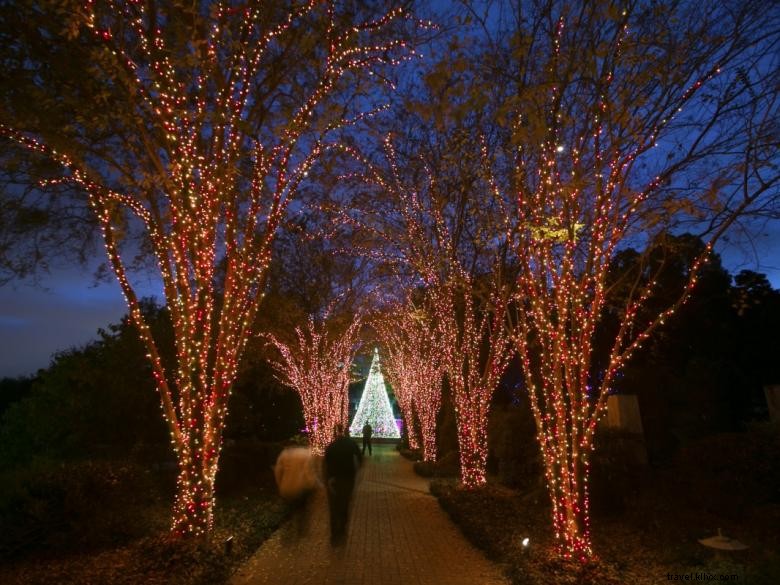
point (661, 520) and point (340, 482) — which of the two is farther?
point (340, 482)

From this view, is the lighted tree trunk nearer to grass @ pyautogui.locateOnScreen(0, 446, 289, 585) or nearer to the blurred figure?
the blurred figure

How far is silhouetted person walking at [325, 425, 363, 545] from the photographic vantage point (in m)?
9.72

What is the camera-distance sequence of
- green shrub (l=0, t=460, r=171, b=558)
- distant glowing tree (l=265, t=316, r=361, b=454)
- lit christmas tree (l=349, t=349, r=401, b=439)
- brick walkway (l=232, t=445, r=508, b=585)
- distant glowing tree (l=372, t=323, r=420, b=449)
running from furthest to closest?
1. lit christmas tree (l=349, t=349, r=401, b=439)
2. distant glowing tree (l=372, t=323, r=420, b=449)
3. distant glowing tree (l=265, t=316, r=361, b=454)
4. green shrub (l=0, t=460, r=171, b=558)
5. brick walkway (l=232, t=445, r=508, b=585)

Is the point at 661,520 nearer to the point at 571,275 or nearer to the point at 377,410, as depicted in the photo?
the point at 571,275

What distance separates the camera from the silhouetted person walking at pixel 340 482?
9719 mm

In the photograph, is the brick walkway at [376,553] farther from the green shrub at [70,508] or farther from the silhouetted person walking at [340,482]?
the green shrub at [70,508]

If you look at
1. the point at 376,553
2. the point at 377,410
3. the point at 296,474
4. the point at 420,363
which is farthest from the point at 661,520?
the point at 377,410

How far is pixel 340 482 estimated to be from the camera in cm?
1020

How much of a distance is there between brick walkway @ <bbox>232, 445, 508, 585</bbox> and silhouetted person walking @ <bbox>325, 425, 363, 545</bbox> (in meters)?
0.22

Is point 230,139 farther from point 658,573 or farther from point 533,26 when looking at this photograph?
point 658,573

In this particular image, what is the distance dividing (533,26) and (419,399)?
16.8 metres

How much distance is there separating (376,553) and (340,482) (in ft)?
6.16

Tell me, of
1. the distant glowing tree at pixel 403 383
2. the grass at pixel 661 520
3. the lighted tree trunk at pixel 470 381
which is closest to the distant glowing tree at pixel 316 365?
the distant glowing tree at pixel 403 383

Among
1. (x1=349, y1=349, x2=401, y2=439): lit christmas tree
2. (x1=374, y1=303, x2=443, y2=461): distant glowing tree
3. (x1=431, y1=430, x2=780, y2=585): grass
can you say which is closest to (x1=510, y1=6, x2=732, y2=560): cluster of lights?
(x1=431, y1=430, x2=780, y2=585): grass
